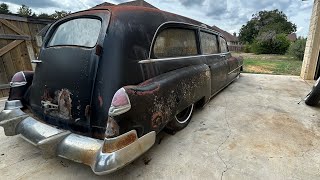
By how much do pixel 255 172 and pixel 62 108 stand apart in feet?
6.51

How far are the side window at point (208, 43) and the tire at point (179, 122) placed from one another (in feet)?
3.78

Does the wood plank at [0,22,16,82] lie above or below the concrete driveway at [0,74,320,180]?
above

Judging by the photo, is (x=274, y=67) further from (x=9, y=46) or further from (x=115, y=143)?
(x=9, y=46)

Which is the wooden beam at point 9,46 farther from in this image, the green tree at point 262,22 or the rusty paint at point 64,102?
the green tree at point 262,22

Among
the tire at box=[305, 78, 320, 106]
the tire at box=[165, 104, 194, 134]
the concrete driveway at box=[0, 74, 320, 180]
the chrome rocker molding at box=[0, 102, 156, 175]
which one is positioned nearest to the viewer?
the chrome rocker molding at box=[0, 102, 156, 175]

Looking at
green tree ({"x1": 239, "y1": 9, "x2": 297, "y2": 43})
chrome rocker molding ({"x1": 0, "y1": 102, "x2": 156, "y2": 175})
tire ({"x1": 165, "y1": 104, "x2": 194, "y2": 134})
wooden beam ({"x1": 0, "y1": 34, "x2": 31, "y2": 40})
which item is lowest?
tire ({"x1": 165, "y1": 104, "x2": 194, "y2": 134})

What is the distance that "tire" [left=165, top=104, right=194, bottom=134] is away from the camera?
97.7 inches

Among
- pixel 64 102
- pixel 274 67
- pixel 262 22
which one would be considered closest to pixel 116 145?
pixel 64 102

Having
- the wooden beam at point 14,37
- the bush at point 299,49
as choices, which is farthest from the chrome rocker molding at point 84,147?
the bush at point 299,49

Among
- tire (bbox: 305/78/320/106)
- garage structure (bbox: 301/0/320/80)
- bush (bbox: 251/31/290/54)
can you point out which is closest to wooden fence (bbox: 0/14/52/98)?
tire (bbox: 305/78/320/106)

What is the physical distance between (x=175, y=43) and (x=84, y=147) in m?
1.67

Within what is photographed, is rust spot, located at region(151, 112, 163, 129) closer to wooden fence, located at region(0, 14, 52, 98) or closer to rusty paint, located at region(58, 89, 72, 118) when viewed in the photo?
rusty paint, located at region(58, 89, 72, 118)

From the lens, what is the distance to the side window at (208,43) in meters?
3.34

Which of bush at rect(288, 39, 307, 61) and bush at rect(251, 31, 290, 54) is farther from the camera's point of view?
bush at rect(251, 31, 290, 54)
